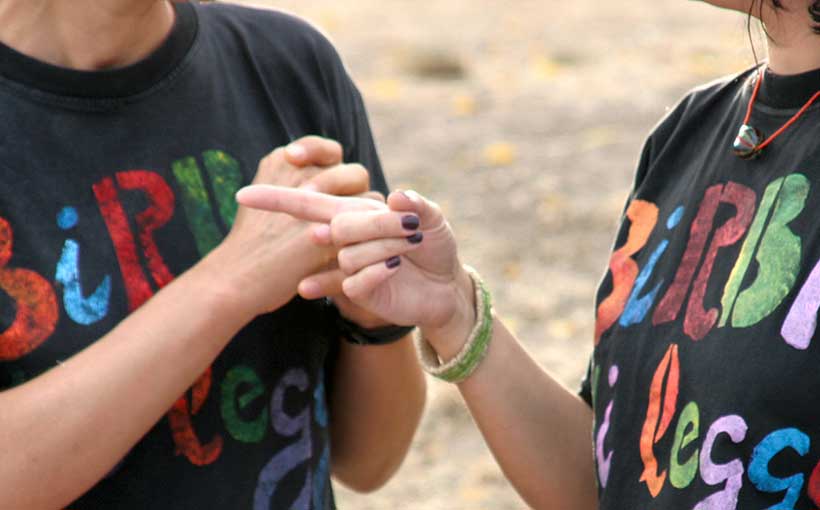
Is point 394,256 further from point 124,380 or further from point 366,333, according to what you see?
point 124,380

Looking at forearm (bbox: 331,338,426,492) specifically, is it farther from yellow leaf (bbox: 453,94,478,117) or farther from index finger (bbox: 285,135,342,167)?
yellow leaf (bbox: 453,94,478,117)

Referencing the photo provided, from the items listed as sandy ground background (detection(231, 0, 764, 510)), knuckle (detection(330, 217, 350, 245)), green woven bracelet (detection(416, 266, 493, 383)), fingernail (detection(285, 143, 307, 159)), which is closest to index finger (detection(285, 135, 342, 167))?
fingernail (detection(285, 143, 307, 159))

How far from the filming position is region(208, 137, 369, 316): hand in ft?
6.88

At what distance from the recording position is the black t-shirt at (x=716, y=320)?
5.96 feet

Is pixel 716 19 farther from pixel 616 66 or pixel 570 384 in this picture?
pixel 570 384

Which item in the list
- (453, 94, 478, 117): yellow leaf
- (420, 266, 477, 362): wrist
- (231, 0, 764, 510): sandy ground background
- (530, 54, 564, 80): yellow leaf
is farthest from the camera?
(530, 54, 564, 80): yellow leaf

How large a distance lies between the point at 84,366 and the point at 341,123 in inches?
29.5

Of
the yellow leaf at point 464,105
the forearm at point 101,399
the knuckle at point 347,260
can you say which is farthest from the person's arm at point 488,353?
the yellow leaf at point 464,105

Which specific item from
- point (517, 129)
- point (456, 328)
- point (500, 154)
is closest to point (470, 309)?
point (456, 328)

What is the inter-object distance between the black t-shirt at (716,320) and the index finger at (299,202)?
1.68ft

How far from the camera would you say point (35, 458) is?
1.94 metres

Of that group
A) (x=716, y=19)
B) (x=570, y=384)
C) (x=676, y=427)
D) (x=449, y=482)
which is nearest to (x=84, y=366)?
(x=676, y=427)

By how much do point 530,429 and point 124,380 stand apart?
80 cm

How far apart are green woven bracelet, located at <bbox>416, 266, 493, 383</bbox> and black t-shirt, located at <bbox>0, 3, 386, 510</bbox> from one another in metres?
0.21
